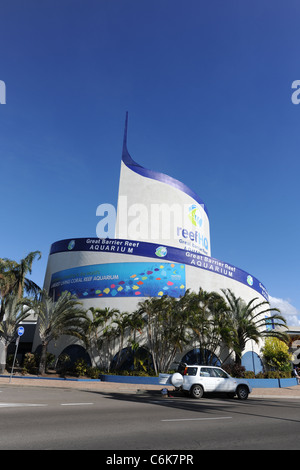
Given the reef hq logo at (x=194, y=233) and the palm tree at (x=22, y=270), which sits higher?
the reef hq logo at (x=194, y=233)

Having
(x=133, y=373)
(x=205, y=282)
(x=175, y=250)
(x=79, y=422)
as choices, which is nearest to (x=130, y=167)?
(x=175, y=250)

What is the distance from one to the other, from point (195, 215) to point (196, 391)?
30.0 meters

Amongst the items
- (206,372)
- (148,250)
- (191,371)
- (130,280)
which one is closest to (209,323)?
(130,280)

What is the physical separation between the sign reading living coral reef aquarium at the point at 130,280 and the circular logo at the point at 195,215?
13476mm

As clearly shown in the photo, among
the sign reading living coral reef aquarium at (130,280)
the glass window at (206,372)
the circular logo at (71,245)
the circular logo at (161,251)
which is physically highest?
the circular logo at (71,245)

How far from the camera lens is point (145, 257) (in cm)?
2922

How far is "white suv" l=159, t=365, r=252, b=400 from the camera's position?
48.7ft

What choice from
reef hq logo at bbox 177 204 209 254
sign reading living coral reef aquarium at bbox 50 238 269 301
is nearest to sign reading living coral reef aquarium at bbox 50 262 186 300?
sign reading living coral reef aquarium at bbox 50 238 269 301

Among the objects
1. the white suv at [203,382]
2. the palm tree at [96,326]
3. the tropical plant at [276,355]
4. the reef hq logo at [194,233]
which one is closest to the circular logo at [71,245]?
the palm tree at [96,326]

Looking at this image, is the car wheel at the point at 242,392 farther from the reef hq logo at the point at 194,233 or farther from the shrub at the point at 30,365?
the reef hq logo at the point at 194,233

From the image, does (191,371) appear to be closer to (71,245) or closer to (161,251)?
(161,251)

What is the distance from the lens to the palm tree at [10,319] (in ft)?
83.1
